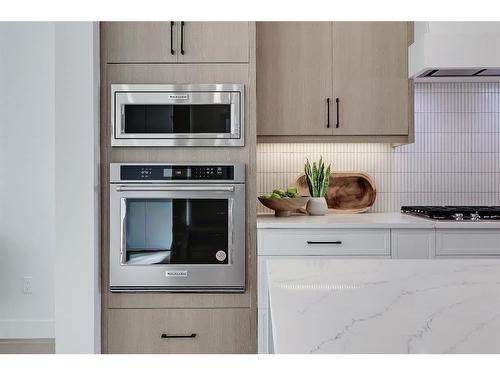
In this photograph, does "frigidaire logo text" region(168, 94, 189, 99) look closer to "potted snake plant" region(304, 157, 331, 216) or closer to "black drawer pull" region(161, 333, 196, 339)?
"potted snake plant" region(304, 157, 331, 216)

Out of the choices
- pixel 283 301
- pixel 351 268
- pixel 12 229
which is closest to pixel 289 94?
pixel 351 268

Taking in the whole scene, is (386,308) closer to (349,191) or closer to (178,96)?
(178,96)

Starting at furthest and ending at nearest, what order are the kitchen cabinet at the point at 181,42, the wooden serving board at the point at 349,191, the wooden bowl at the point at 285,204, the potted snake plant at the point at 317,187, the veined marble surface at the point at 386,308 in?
the wooden serving board at the point at 349,191 → the potted snake plant at the point at 317,187 → the wooden bowl at the point at 285,204 → the kitchen cabinet at the point at 181,42 → the veined marble surface at the point at 386,308

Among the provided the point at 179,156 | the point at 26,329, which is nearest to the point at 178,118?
the point at 179,156

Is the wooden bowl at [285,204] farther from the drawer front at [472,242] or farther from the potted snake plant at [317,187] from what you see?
the drawer front at [472,242]

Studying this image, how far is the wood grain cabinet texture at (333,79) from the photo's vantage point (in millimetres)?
2539

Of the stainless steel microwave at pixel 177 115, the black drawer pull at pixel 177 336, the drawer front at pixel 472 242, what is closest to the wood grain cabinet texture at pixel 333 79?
the stainless steel microwave at pixel 177 115

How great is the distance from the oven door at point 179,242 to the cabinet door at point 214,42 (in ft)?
2.17

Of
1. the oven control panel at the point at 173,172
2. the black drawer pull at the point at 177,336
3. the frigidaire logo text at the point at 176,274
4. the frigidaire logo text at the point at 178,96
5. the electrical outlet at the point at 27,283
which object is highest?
the frigidaire logo text at the point at 178,96

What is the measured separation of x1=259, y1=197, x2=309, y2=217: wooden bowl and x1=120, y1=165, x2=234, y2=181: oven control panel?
1.20ft

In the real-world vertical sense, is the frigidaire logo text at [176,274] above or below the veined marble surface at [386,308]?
below

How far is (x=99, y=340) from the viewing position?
7.47 feet

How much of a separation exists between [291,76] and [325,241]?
3.11 ft

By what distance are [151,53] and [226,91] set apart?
43cm
